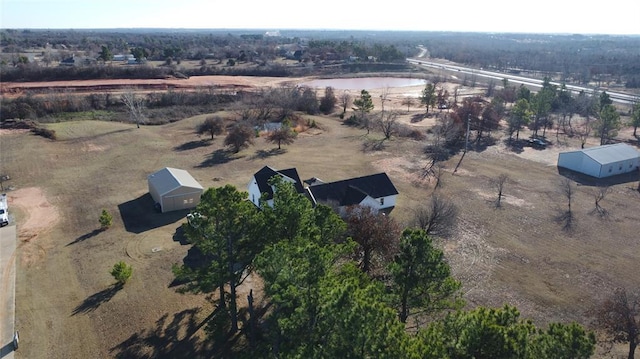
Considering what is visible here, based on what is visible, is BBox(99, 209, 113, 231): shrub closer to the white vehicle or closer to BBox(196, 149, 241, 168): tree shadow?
the white vehicle

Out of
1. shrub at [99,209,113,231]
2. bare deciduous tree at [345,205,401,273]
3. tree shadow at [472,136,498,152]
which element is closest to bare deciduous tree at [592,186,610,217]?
tree shadow at [472,136,498,152]

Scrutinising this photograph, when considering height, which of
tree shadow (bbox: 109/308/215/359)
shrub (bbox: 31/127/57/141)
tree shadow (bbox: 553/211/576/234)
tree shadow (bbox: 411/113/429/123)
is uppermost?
shrub (bbox: 31/127/57/141)

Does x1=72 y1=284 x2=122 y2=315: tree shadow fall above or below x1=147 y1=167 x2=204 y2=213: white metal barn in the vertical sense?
below

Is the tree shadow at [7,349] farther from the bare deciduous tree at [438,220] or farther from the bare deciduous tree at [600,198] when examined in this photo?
the bare deciduous tree at [600,198]

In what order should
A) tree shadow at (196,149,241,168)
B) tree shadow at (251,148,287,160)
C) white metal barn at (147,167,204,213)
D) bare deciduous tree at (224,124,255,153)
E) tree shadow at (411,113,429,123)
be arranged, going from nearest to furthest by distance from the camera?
white metal barn at (147,167,204,213) < tree shadow at (196,149,241,168) < tree shadow at (251,148,287,160) < bare deciduous tree at (224,124,255,153) < tree shadow at (411,113,429,123)

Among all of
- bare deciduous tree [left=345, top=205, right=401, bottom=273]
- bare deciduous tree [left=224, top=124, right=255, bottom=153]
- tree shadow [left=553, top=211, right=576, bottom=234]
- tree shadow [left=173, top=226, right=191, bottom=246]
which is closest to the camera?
bare deciduous tree [left=345, top=205, right=401, bottom=273]

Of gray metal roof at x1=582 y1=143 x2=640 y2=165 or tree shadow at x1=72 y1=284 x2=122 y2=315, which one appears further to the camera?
gray metal roof at x1=582 y1=143 x2=640 y2=165
